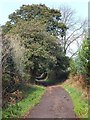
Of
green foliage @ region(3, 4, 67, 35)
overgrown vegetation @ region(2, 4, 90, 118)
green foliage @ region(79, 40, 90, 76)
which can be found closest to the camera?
overgrown vegetation @ region(2, 4, 90, 118)

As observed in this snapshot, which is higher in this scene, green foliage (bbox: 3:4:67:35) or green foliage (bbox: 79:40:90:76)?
green foliage (bbox: 3:4:67:35)

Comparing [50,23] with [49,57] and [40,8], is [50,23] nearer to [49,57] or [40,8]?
[40,8]

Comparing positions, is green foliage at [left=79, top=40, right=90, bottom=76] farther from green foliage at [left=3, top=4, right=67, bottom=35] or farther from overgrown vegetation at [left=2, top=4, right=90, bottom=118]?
green foliage at [left=3, top=4, right=67, bottom=35]

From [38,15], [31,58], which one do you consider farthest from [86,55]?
[38,15]

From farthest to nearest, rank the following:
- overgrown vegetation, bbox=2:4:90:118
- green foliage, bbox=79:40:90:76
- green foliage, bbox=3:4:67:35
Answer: green foliage, bbox=3:4:67:35, green foliage, bbox=79:40:90:76, overgrown vegetation, bbox=2:4:90:118

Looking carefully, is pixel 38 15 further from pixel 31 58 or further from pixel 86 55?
pixel 86 55

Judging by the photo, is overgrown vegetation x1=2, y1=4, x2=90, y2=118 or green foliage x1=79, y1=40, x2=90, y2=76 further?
green foliage x1=79, y1=40, x2=90, y2=76

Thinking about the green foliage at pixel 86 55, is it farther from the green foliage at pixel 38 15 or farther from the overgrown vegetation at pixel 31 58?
the green foliage at pixel 38 15

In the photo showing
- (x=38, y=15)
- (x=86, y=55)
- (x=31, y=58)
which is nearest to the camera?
(x=86, y=55)

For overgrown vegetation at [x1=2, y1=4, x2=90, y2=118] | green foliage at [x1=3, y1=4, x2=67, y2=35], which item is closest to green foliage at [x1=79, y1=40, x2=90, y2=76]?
overgrown vegetation at [x1=2, y1=4, x2=90, y2=118]

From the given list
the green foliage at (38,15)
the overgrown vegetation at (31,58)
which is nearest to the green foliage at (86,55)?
the overgrown vegetation at (31,58)

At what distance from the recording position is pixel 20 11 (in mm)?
46375

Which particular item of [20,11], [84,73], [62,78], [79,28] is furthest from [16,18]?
[84,73]

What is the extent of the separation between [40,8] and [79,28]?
1302 centimetres
